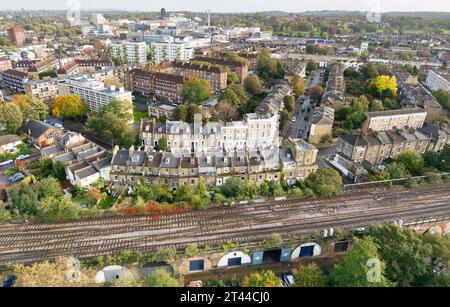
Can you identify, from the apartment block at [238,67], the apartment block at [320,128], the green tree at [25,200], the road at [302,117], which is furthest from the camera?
the apartment block at [238,67]

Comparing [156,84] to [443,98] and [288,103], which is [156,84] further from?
[443,98]

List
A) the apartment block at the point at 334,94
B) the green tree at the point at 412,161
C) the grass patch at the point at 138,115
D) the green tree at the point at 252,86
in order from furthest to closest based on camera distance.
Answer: the green tree at the point at 252,86 < the apartment block at the point at 334,94 < the grass patch at the point at 138,115 < the green tree at the point at 412,161

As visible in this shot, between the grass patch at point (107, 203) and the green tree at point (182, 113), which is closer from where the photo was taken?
the grass patch at point (107, 203)

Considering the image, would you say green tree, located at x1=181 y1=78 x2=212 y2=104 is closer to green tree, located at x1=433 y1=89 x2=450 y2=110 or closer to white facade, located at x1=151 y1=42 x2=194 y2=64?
white facade, located at x1=151 y1=42 x2=194 y2=64

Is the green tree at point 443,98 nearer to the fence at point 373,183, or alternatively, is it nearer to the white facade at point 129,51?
the fence at point 373,183

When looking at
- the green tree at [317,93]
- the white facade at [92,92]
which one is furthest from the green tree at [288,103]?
the white facade at [92,92]

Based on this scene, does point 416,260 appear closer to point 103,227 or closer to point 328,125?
point 103,227
